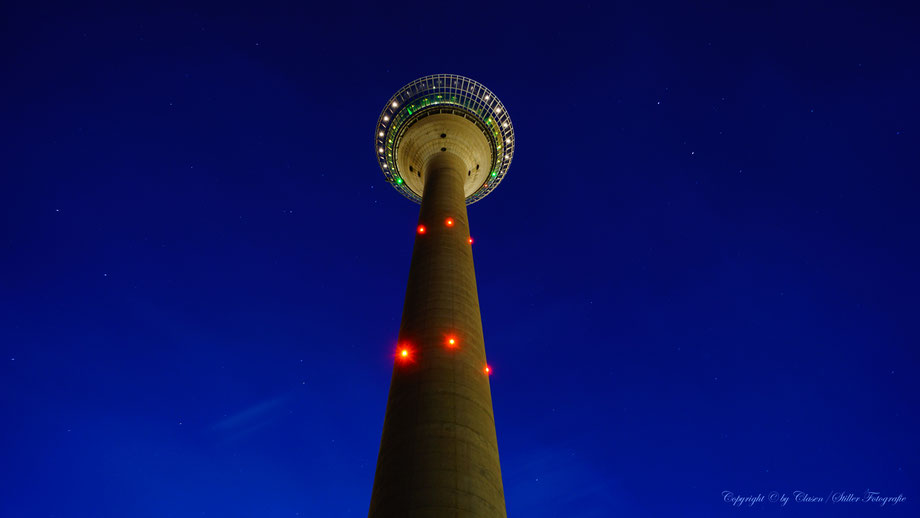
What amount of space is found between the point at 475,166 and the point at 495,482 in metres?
26.9

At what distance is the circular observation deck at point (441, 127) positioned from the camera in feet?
127

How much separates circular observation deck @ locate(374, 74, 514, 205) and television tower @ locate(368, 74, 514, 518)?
0.09 metres

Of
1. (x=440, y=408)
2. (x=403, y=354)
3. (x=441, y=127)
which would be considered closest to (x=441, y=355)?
(x=403, y=354)

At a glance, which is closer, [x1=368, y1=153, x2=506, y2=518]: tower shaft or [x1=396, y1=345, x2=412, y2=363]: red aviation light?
[x1=368, y1=153, x2=506, y2=518]: tower shaft

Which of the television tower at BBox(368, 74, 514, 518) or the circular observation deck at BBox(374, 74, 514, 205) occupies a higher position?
the circular observation deck at BBox(374, 74, 514, 205)

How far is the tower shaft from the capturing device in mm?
16156

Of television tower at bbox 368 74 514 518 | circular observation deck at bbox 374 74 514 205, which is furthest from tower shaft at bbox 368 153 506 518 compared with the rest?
circular observation deck at bbox 374 74 514 205

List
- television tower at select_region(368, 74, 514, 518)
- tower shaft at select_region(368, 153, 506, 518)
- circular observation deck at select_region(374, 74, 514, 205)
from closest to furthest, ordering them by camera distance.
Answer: tower shaft at select_region(368, 153, 506, 518) → television tower at select_region(368, 74, 514, 518) → circular observation deck at select_region(374, 74, 514, 205)

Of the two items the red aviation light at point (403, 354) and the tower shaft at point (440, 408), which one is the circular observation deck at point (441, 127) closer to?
the tower shaft at point (440, 408)

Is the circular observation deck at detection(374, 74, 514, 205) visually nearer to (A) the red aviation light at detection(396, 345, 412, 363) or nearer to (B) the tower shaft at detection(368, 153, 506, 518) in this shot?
(B) the tower shaft at detection(368, 153, 506, 518)

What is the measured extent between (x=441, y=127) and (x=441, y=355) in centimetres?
2254

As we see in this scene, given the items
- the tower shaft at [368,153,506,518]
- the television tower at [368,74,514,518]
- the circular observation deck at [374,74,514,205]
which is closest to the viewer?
the tower shaft at [368,153,506,518]

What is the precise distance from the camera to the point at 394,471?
1708 cm

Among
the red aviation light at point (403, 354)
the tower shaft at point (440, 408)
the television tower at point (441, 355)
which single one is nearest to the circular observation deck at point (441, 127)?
the television tower at point (441, 355)
